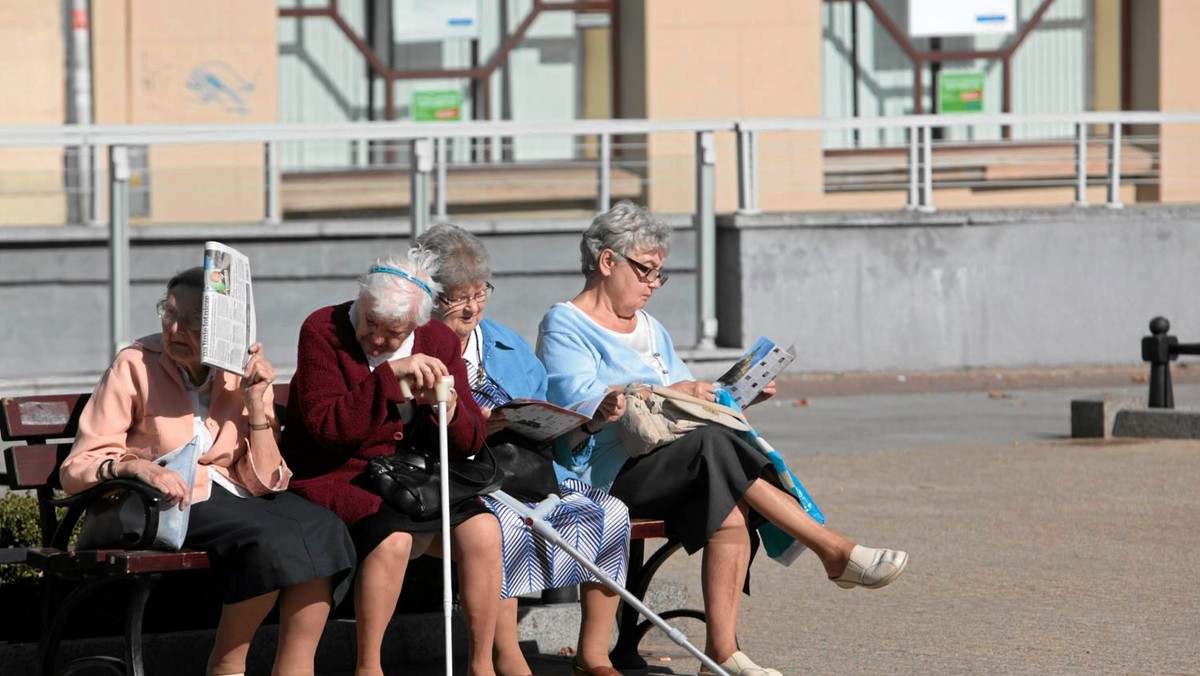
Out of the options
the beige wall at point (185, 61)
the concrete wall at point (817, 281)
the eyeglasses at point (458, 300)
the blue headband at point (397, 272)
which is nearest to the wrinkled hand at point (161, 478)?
the blue headband at point (397, 272)

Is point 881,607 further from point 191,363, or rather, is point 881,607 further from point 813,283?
point 813,283

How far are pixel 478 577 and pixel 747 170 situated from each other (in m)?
10.1

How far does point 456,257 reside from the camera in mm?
6059

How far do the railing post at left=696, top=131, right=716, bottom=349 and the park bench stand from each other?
29.1ft

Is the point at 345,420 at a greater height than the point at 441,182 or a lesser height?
lesser

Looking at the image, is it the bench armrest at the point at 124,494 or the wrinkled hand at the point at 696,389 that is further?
the wrinkled hand at the point at 696,389

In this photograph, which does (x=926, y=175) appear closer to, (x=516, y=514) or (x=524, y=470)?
(x=524, y=470)

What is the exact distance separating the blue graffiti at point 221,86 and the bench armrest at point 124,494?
1181 cm

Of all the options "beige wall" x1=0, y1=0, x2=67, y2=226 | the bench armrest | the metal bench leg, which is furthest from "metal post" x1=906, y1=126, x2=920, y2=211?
the bench armrest

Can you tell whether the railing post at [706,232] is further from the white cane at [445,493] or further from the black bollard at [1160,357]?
the white cane at [445,493]

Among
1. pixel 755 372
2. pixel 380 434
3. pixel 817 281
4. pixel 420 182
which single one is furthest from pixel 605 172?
pixel 380 434

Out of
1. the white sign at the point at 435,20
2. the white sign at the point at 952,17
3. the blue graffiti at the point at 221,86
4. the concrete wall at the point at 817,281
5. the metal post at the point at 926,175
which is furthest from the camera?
the white sign at the point at 952,17

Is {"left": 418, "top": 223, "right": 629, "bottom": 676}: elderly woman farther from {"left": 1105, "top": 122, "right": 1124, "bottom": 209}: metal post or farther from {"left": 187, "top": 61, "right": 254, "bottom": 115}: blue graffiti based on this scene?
{"left": 187, "top": 61, "right": 254, "bottom": 115}: blue graffiti

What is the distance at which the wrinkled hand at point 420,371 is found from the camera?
537 cm
